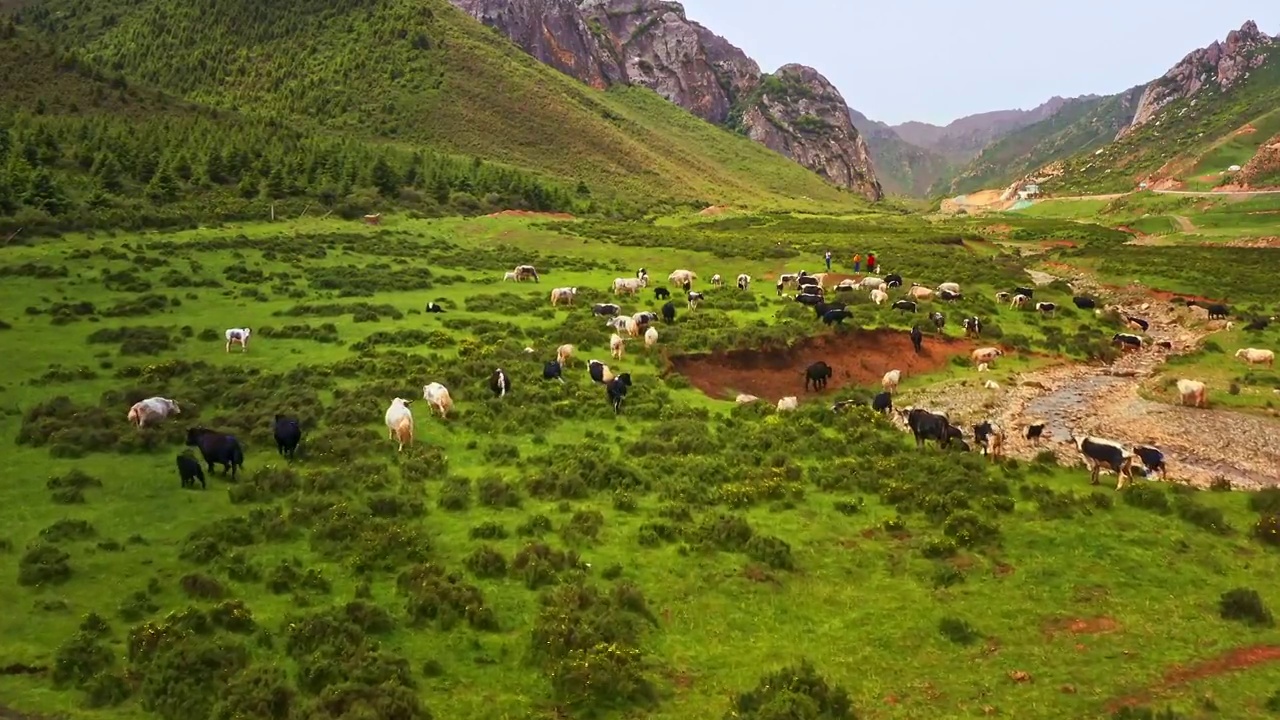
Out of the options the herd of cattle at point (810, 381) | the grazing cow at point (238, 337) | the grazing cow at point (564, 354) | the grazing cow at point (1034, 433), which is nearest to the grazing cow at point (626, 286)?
the herd of cattle at point (810, 381)

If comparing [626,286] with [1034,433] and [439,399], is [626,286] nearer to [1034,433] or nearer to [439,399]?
[439,399]

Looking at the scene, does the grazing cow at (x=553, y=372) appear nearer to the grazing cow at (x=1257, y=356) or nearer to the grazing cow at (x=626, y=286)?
the grazing cow at (x=626, y=286)

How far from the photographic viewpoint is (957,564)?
53.3ft

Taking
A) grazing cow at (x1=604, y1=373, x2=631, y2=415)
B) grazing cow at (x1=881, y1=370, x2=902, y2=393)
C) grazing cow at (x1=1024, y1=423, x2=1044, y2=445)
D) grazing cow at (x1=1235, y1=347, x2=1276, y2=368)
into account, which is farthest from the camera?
grazing cow at (x1=1235, y1=347, x2=1276, y2=368)

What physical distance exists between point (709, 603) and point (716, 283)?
116 ft

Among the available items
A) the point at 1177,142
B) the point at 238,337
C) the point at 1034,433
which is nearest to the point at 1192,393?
the point at 1034,433

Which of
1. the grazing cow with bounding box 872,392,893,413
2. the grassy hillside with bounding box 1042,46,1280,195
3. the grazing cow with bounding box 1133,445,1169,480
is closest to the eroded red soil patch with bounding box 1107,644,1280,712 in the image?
the grazing cow with bounding box 1133,445,1169,480

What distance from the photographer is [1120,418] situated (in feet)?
94.1

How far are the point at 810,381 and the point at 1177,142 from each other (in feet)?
560

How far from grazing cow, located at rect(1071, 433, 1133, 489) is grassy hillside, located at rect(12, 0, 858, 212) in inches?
3538

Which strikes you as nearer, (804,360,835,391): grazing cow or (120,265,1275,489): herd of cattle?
(120,265,1275,489): herd of cattle

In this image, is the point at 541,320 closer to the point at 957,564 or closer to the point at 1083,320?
the point at 957,564

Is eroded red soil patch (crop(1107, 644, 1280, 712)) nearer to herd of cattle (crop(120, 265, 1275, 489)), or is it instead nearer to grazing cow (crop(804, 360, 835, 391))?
herd of cattle (crop(120, 265, 1275, 489))

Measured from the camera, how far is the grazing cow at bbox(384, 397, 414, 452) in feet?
70.8
